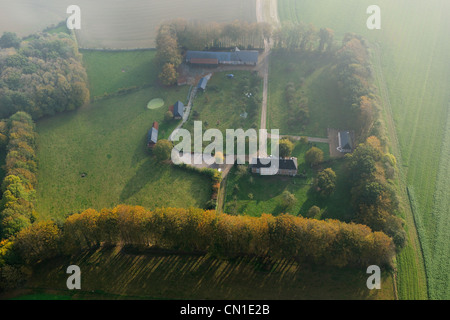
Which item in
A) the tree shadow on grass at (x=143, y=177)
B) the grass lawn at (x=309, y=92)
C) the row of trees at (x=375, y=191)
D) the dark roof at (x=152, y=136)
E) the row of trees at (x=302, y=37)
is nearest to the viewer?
the row of trees at (x=375, y=191)

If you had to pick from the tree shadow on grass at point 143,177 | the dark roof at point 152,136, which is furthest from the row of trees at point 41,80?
the tree shadow on grass at point 143,177

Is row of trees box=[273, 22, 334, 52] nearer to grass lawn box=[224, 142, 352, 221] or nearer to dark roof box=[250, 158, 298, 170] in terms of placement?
grass lawn box=[224, 142, 352, 221]

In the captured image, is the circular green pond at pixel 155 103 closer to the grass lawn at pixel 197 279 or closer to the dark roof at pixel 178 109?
the dark roof at pixel 178 109

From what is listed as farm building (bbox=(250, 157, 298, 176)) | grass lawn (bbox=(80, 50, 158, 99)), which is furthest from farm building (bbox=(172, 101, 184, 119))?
farm building (bbox=(250, 157, 298, 176))

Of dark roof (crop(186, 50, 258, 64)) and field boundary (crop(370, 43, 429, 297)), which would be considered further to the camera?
dark roof (crop(186, 50, 258, 64))

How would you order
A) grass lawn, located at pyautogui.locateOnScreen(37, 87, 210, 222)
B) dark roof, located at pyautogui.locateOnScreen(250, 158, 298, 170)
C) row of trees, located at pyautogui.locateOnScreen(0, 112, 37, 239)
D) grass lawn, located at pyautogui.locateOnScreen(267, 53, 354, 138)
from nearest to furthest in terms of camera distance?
row of trees, located at pyautogui.locateOnScreen(0, 112, 37, 239), grass lawn, located at pyautogui.locateOnScreen(37, 87, 210, 222), dark roof, located at pyautogui.locateOnScreen(250, 158, 298, 170), grass lawn, located at pyautogui.locateOnScreen(267, 53, 354, 138)

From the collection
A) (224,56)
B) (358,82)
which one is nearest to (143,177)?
(224,56)
